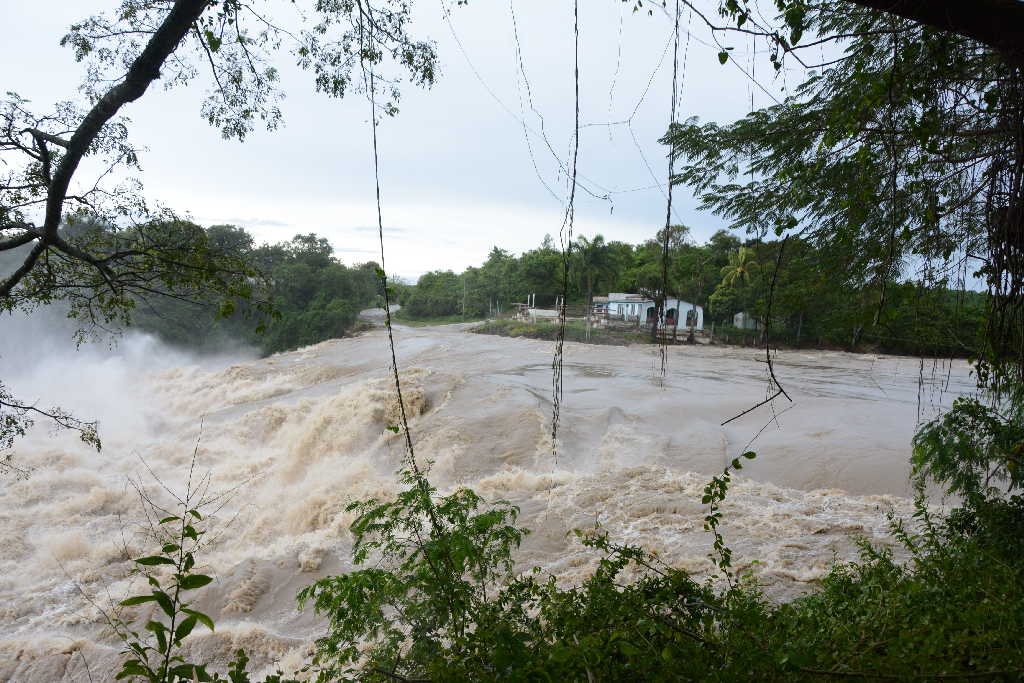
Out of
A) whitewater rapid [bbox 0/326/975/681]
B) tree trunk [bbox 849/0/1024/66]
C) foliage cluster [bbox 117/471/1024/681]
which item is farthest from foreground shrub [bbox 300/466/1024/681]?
tree trunk [bbox 849/0/1024/66]

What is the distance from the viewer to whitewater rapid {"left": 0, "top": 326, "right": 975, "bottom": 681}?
641cm

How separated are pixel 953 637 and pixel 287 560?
732 cm

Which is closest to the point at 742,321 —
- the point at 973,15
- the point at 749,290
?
the point at 749,290

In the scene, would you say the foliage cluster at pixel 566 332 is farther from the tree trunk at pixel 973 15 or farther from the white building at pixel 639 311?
the tree trunk at pixel 973 15

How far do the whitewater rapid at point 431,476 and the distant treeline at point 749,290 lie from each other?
49 cm

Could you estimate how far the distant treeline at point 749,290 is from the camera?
3277 mm

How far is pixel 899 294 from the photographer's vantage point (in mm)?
2961

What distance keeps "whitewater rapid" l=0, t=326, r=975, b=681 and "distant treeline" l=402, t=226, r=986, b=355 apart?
1.60ft

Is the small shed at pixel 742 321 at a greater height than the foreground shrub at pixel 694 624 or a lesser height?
greater

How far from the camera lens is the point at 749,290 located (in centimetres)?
2317

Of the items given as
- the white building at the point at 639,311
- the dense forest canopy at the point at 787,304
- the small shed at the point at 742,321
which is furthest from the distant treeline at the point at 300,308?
the dense forest canopy at the point at 787,304

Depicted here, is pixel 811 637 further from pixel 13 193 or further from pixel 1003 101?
pixel 13 193

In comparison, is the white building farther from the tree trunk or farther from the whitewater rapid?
the tree trunk

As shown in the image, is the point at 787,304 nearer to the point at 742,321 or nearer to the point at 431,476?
the point at 431,476
